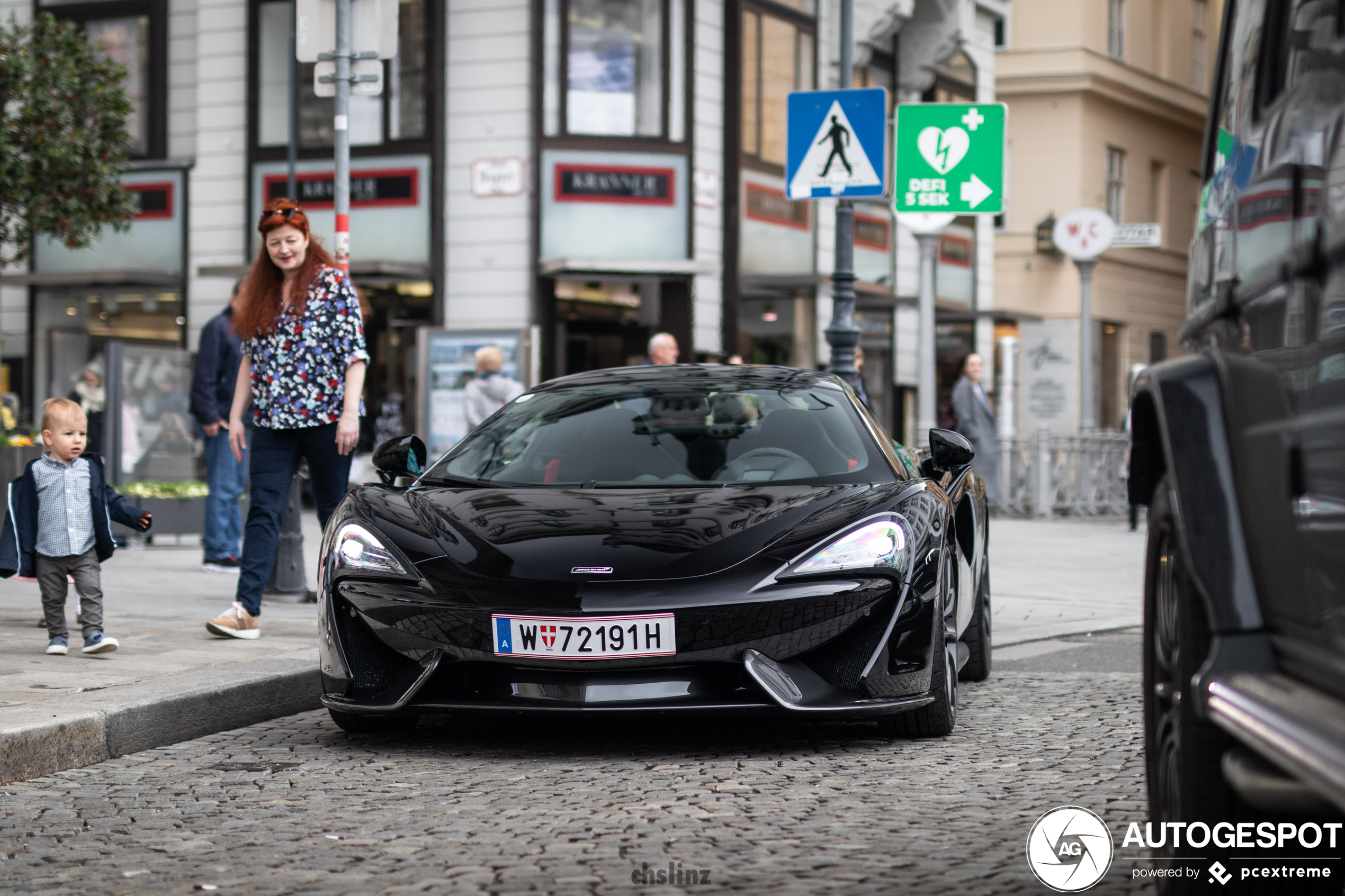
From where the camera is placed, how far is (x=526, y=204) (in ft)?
65.8

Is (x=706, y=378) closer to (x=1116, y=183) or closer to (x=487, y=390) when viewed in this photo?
(x=487, y=390)

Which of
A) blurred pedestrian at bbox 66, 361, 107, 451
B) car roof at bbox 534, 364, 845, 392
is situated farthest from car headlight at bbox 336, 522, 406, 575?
blurred pedestrian at bbox 66, 361, 107, 451

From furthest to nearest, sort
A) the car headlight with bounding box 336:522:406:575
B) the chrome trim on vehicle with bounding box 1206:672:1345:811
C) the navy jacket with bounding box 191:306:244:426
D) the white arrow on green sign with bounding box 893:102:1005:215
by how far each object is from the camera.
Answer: the white arrow on green sign with bounding box 893:102:1005:215 < the navy jacket with bounding box 191:306:244:426 < the car headlight with bounding box 336:522:406:575 < the chrome trim on vehicle with bounding box 1206:672:1345:811

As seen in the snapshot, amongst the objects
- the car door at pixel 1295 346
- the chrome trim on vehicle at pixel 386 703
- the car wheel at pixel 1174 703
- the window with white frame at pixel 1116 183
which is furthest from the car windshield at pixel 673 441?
the window with white frame at pixel 1116 183

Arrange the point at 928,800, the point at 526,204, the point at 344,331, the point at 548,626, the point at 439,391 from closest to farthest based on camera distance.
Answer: the point at 928,800 < the point at 548,626 < the point at 344,331 < the point at 439,391 < the point at 526,204

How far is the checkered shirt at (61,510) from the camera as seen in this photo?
689 cm

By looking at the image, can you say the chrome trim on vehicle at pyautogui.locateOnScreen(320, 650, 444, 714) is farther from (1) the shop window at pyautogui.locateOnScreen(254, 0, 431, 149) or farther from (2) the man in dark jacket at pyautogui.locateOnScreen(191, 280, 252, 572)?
(1) the shop window at pyautogui.locateOnScreen(254, 0, 431, 149)

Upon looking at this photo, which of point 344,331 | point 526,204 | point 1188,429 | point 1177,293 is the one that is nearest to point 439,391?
point 526,204

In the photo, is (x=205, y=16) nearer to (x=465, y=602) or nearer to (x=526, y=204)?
(x=526, y=204)

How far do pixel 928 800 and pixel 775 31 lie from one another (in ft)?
61.0

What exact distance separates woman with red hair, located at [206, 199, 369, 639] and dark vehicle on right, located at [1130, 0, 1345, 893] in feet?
15.8

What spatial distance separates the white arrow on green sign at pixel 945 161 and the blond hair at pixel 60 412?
7301 millimetres

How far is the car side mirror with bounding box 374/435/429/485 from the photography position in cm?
633

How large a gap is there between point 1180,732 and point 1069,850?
0.76 meters
